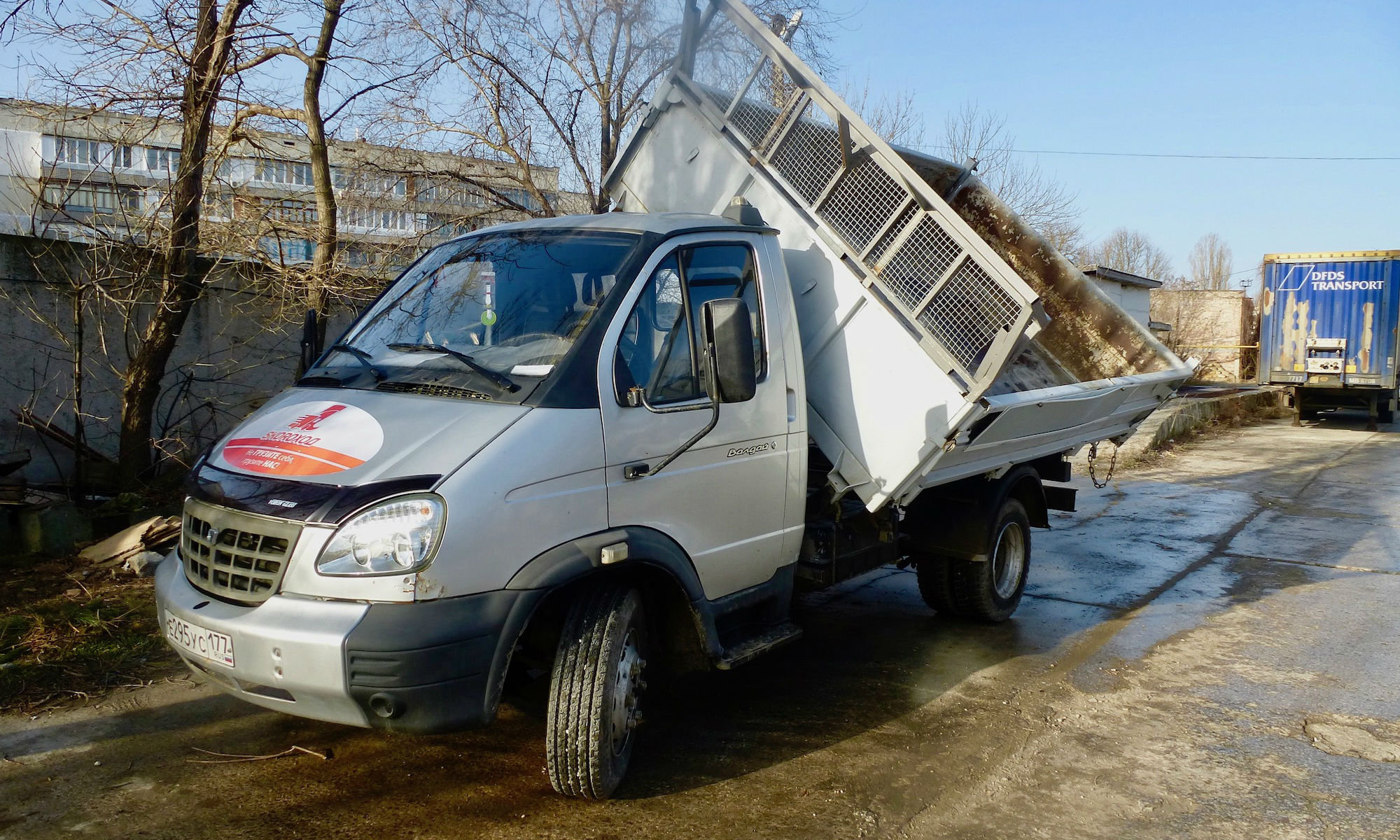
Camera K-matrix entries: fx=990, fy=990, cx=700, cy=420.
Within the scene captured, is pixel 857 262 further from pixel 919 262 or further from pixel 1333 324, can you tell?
pixel 1333 324

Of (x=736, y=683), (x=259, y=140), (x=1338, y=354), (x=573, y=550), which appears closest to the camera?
(x=573, y=550)

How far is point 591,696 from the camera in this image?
3.50 m

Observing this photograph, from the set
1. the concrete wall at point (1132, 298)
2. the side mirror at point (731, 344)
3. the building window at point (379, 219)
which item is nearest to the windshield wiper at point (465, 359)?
the side mirror at point (731, 344)

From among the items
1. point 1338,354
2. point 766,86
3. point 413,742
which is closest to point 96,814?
point 413,742

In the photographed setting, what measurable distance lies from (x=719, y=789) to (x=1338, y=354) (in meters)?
19.7

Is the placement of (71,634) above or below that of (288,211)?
below

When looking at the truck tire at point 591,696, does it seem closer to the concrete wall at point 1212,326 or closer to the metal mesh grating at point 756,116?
the metal mesh grating at point 756,116

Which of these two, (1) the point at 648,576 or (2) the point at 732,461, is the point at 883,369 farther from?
(1) the point at 648,576

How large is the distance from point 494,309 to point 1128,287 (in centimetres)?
2465

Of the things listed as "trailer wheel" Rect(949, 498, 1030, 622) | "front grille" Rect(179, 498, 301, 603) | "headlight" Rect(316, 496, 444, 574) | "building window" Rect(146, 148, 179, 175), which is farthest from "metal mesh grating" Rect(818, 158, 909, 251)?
"building window" Rect(146, 148, 179, 175)

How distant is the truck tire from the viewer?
11.5ft

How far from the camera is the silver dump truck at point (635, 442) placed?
3162 mm

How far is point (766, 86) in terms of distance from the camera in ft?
17.0

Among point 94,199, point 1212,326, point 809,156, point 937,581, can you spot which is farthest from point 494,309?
point 1212,326
